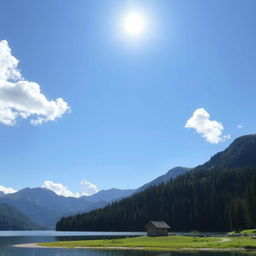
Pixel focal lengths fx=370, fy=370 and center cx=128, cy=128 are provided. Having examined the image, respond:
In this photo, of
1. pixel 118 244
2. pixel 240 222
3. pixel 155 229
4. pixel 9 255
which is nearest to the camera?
pixel 9 255

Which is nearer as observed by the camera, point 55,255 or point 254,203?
point 55,255

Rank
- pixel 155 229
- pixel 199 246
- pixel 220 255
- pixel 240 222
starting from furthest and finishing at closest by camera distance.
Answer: pixel 240 222, pixel 155 229, pixel 199 246, pixel 220 255

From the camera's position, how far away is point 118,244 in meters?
105

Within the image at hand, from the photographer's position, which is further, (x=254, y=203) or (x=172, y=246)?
(x=254, y=203)

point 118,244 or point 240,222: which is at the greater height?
point 240,222

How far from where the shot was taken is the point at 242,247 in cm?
8194

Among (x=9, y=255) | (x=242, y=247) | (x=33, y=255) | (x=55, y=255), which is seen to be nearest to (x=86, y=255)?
(x=55, y=255)

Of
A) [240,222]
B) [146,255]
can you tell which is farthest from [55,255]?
[240,222]

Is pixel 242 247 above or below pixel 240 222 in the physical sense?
below

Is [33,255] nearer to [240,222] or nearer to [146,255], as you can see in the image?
[146,255]

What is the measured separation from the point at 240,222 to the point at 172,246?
70.2m

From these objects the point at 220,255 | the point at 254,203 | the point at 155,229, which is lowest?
the point at 220,255

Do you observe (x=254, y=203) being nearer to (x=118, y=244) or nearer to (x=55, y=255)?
(x=118, y=244)

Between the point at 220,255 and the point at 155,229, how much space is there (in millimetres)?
66737
